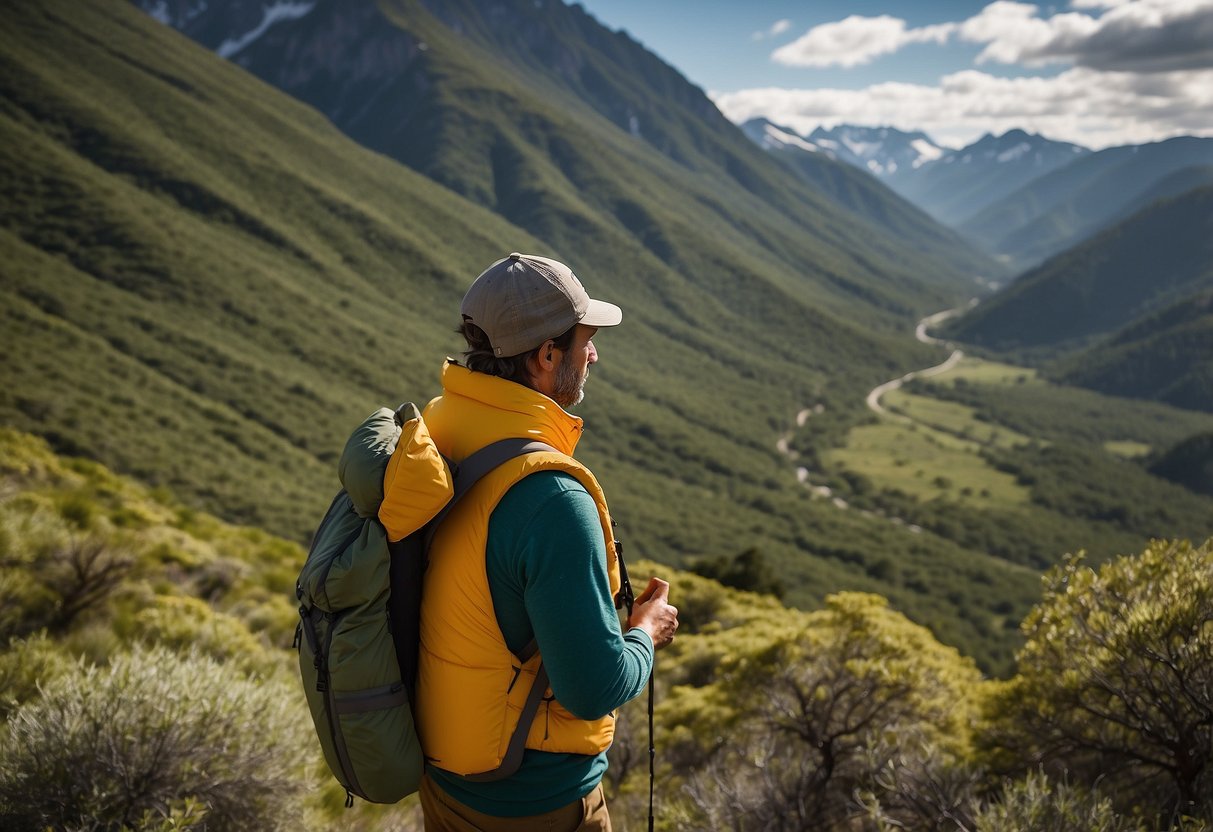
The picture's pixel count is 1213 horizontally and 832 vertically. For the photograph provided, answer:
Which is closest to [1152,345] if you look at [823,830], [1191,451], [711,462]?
[1191,451]

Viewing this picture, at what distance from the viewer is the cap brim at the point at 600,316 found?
2531 millimetres

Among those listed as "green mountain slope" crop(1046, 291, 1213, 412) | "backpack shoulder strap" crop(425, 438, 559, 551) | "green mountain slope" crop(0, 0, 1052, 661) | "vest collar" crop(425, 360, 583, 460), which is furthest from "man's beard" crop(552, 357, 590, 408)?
"green mountain slope" crop(1046, 291, 1213, 412)

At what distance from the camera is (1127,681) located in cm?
502

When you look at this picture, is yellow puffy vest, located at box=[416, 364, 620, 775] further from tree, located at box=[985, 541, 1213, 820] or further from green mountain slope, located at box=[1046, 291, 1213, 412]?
green mountain slope, located at box=[1046, 291, 1213, 412]

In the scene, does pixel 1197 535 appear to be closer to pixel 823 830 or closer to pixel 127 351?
pixel 823 830

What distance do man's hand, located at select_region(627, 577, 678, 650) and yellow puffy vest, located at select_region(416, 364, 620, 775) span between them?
0.31 metres

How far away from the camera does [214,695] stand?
4535 millimetres

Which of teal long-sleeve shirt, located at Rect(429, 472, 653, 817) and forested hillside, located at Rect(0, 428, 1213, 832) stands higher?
teal long-sleeve shirt, located at Rect(429, 472, 653, 817)

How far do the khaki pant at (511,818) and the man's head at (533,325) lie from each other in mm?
1413

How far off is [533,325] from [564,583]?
838mm

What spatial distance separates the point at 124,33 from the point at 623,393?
145 meters

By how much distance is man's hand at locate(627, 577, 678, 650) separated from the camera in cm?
266

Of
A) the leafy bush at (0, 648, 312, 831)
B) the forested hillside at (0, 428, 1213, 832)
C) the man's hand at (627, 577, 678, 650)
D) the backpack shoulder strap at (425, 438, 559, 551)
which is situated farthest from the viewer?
the forested hillside at (0, 428, 1213, 832)

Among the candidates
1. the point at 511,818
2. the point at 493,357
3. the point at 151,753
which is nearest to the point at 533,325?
the point at 493,357
